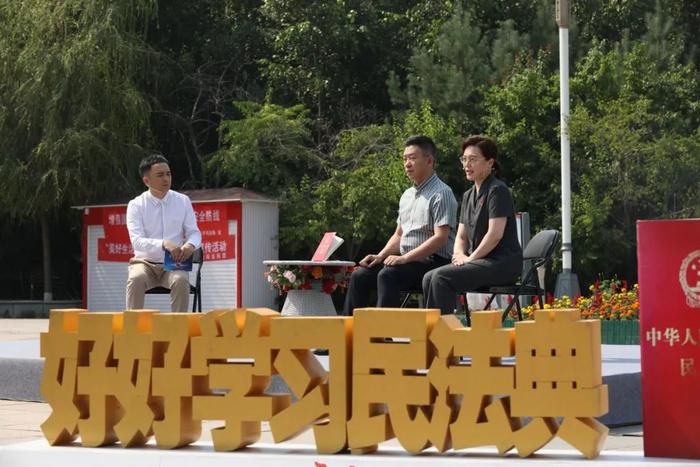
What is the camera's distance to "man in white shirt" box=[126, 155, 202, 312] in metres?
9.22

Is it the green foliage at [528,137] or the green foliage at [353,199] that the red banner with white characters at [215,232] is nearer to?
the green foliage at [353,199]

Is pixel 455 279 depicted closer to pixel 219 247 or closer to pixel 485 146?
pixel 485 146

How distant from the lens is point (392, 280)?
7.88 metres

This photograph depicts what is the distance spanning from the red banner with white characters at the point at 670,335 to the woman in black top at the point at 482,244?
8.31ft

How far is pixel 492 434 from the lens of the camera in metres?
4.74

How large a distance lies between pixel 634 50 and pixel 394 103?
5.16m

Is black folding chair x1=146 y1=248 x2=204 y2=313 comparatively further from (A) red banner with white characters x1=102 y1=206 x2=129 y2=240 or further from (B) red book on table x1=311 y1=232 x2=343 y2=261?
(A) red banner with white characters x1=102 y1=206 x2=129 y2=240

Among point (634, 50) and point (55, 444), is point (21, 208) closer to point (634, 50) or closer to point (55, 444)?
point (634, 50)

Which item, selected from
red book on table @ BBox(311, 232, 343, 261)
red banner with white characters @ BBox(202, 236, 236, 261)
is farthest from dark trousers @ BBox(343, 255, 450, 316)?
red banner with white characters @ BBox(202, 236, 236, 261)

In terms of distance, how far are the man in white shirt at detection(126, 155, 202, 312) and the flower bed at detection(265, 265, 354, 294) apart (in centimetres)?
183

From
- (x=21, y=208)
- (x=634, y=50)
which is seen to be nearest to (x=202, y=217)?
(x=21, y=208)

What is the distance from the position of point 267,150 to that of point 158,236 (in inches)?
703

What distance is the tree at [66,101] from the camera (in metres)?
25.9

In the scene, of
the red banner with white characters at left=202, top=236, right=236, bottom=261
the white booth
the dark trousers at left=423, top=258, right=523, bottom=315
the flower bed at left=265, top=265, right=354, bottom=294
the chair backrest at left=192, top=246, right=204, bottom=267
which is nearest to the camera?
the dark trousers at left=423, top=258, right=523, bottom=315
